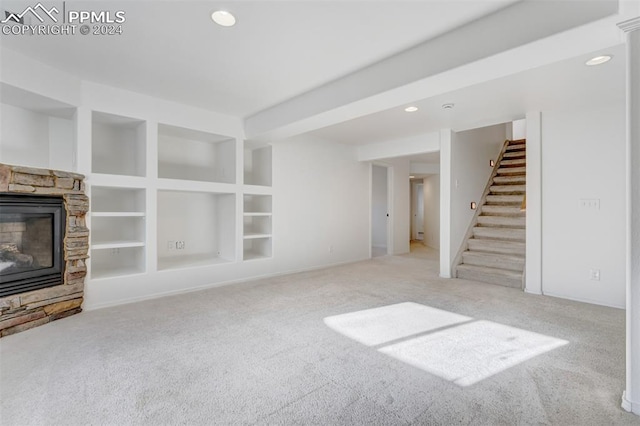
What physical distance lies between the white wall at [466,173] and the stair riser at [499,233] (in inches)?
9.9

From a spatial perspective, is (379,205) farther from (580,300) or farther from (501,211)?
(580,300)

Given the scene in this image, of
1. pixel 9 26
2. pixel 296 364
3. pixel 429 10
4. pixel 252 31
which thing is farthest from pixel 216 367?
pixel 9 26

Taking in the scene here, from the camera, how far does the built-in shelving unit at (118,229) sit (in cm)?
384

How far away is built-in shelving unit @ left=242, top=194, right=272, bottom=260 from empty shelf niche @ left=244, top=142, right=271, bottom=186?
298mm

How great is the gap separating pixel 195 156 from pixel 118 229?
1.57m

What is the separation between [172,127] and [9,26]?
179 centimetres

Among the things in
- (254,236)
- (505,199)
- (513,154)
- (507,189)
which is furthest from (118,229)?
(513,154)

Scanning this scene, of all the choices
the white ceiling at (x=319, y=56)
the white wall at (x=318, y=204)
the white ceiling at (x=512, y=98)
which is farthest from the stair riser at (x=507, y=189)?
the white wall at (x=318, y=204)

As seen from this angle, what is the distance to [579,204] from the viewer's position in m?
3.72

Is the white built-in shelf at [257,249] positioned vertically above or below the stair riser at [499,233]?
below

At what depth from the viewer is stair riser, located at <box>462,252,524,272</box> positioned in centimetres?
456

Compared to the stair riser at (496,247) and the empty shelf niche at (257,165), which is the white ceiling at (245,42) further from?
the stair riser at (496,247)

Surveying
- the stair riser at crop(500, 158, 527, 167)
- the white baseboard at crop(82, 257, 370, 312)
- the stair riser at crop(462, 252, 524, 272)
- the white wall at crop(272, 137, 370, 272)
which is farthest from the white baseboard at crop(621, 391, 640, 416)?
the stair riser at crop(500, 158, 527, 167)

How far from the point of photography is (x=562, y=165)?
3.85 m
